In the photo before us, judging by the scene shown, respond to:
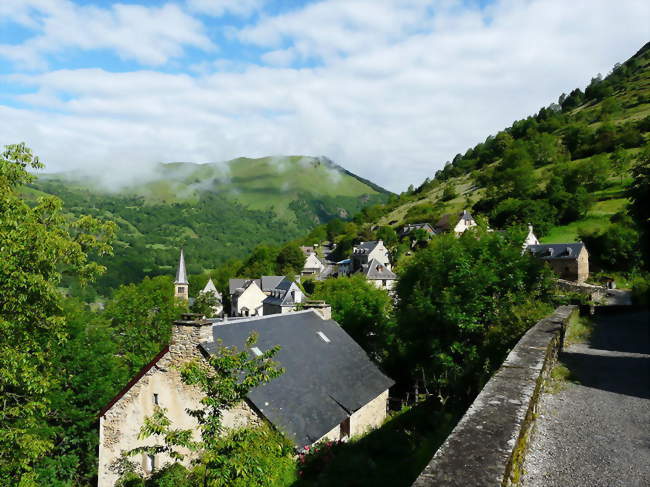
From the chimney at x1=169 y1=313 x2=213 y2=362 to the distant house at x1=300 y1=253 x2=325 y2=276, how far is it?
90225 millimetres

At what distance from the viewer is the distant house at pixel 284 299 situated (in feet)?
206

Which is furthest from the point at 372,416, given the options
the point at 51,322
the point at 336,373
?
the point at 51,322

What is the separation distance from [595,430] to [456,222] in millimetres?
91447

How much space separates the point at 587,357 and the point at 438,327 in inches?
340

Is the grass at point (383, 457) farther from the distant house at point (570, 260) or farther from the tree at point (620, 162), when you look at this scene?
the tree at point (620, 162)

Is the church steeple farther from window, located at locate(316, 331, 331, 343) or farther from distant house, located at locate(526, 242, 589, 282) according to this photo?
window, located at locate(316, 331, 331, 343)

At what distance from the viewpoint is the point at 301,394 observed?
15516mm

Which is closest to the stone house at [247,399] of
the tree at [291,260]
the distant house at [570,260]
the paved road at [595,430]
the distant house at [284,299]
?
the paved road at [595,430]

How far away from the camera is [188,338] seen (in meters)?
14.8

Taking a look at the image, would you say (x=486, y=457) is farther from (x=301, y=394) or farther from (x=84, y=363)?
(x=84, y=363)

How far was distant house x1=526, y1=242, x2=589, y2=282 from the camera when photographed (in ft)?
175

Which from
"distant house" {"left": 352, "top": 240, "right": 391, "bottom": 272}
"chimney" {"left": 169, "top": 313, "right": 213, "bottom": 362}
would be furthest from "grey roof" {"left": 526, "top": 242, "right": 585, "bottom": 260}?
"chimney" {"left": 169, "top": 313, "right": 213, "bottom": 362}

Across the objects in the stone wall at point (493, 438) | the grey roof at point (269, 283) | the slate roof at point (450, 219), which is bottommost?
the grey roof at point (269, 283)

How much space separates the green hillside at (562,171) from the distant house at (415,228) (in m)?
4.38
